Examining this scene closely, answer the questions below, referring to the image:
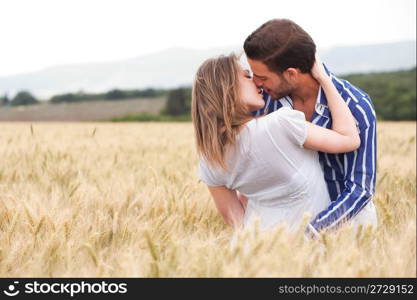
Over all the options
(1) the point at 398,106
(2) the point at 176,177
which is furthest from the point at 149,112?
(2) the point at 176,177

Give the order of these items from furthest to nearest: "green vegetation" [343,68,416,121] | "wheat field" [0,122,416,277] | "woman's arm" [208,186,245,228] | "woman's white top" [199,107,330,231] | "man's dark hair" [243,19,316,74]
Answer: "green vegetation" [343,68,416,121] → "woman's arm" [208,186,245,228] → "man's dark hair" [243,19,316,74] → "woman's white top" [199,107,330,231] → "wheat field" [0,122,416,277]

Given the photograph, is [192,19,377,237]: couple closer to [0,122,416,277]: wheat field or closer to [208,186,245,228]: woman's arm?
[208,186,245,228]: woman's arm

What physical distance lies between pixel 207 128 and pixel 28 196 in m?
1.07

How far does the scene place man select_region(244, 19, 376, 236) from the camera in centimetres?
Answer: 203

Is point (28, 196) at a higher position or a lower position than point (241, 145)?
lower

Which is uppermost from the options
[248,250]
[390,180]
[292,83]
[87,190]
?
[292,83]

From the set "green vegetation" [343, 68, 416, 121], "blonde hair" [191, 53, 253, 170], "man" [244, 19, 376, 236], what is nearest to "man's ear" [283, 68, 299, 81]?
"man" [244, 19, 376, 236]

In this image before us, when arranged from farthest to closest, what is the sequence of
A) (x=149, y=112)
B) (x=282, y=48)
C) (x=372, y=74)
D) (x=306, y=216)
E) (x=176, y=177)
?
(x=372, y=74), (x=149, y=112), (x=176, y=177), (x=282, y=48), (x=306, y=216)

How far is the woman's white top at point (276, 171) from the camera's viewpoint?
1.91 m

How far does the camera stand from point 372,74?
32.6m

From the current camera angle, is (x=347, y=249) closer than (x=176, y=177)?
Yes

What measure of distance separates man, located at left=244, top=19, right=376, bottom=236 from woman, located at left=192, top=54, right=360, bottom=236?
7 centimetres

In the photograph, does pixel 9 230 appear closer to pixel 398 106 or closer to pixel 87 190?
pixel 87 190

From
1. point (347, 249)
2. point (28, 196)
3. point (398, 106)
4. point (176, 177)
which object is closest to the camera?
point (347, 249)
